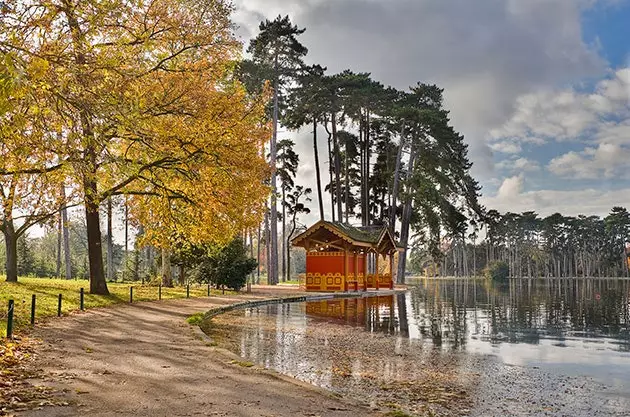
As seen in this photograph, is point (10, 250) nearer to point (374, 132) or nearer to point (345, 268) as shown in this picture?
point (345, 268)

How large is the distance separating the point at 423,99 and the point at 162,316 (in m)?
41.7

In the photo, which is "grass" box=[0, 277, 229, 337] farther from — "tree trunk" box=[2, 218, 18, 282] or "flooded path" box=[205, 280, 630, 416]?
"flooded path" box=[205, 280, 630, 416]

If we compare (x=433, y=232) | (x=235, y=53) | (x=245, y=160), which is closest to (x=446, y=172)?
(x=433, y=232)

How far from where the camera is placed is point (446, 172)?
49.4 metres

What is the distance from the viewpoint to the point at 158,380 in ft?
25.0

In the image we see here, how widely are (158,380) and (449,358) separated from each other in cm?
634

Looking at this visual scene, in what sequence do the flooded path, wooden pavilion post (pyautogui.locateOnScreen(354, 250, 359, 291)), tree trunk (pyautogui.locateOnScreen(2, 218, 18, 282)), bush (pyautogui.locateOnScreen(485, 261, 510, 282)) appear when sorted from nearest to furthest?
the flooded path
tree trunk (pyautogui.locateOnScreen(2, 218, 18, 282))
wooden pavilion post (pyautogui.locateOnScreen(354, 250, 359, 291))
bush (pyautogui.locateOnScreen(485, 261, 510, 282))

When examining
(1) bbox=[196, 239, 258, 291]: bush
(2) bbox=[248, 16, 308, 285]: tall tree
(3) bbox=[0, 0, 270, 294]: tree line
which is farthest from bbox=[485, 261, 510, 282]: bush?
(3) bbox=[0, 0, 270, 294]: tree line

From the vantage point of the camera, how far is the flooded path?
7758 millimetres

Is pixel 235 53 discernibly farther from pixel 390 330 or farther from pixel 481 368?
pixel 481 368

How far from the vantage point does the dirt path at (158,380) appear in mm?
6160

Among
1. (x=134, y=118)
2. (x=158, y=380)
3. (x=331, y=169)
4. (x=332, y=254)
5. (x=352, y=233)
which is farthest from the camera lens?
(x=331, y=169)

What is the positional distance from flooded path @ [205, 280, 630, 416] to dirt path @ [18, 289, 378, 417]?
3.36 feet

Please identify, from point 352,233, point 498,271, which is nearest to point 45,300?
point 352,233
